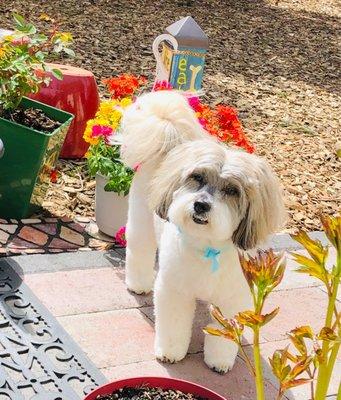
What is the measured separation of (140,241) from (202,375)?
2.51ft

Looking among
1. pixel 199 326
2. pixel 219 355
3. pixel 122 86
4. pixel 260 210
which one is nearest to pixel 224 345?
pixel 219 355

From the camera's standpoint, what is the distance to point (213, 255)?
117 inches

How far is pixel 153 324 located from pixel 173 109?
102 centimetres

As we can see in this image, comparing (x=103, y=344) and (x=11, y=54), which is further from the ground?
(x=11, y=54)

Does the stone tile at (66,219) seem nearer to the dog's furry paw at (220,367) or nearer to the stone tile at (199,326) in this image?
the stone tile at (199,326)

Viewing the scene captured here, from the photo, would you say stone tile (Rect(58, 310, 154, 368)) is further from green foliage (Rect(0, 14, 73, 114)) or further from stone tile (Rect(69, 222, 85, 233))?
green foliage (Rect(0, 14, 73, 114))

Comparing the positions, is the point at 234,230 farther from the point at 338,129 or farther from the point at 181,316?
the point at 338,129

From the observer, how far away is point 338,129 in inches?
280

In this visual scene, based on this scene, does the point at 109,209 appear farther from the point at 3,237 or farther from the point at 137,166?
the point at 137,166

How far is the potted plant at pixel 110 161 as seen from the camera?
4082mm

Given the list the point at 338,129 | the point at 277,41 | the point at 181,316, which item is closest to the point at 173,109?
the point at 181,316

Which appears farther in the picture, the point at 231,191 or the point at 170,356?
the point at 170,356

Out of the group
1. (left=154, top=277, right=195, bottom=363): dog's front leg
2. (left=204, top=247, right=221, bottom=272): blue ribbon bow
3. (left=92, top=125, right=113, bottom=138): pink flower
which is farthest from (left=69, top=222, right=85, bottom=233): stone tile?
(left=204, top=247, right=221, bottom=272): blue ribbon bow

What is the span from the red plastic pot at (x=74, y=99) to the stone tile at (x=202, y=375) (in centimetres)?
233
